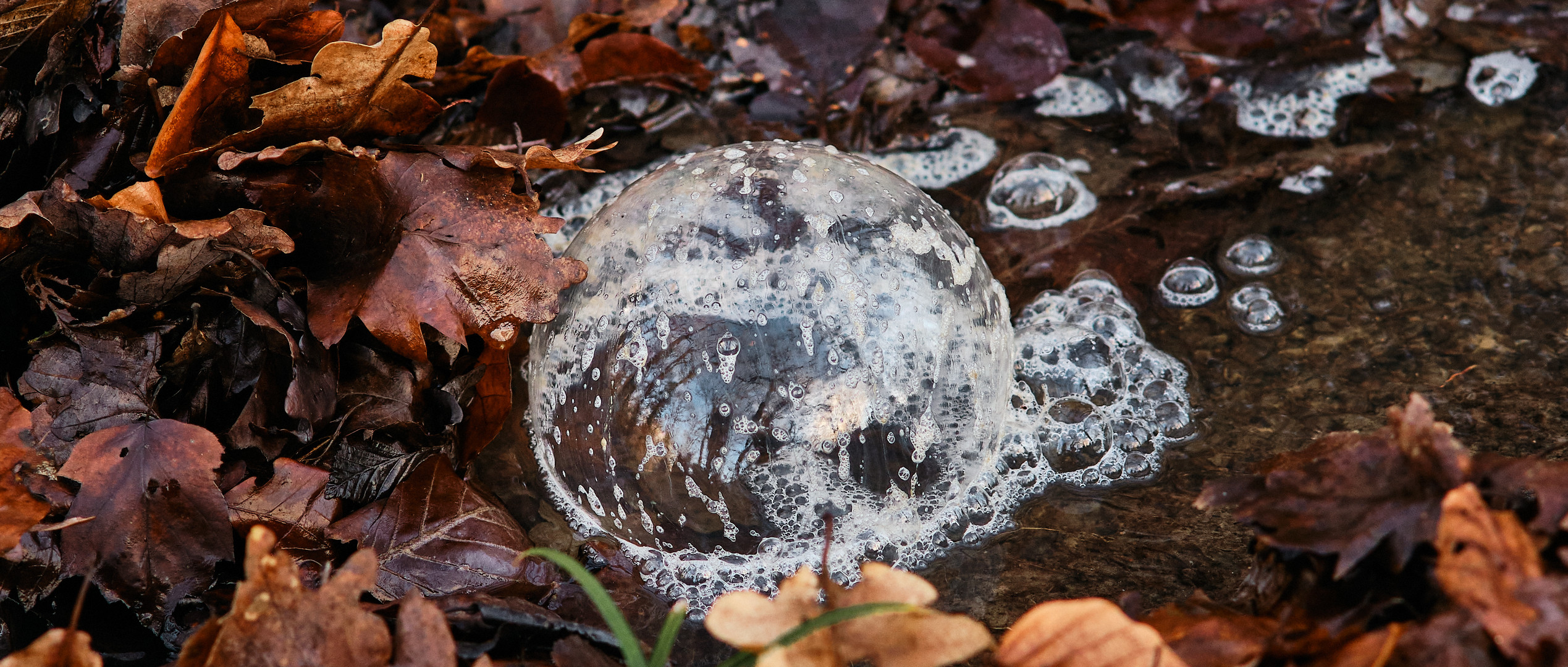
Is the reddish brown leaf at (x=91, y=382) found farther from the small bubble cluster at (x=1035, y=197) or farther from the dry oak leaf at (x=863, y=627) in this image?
the small bubble cluster at (x=1035, y=197)

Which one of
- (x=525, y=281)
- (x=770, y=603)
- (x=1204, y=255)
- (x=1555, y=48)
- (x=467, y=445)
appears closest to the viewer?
(x=770, y=603)

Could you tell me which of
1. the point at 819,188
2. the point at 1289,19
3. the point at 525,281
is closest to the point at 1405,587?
the point at 819,188

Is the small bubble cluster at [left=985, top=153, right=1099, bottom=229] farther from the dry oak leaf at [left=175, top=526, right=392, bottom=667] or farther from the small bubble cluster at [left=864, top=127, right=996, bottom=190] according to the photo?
the dry oak leaf at [left=175, top=526, right=392, bottom=667]

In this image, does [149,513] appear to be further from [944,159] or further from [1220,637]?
[944,159]

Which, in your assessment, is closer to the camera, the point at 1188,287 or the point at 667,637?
the point at 667,637

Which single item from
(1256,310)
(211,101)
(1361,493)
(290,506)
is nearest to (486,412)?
(290,506)

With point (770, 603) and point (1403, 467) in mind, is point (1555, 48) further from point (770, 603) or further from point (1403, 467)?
point (770, 603)

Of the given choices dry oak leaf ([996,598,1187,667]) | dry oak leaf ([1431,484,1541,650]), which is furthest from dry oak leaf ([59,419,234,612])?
dry oak leaf ([1431,484,1541,650])
